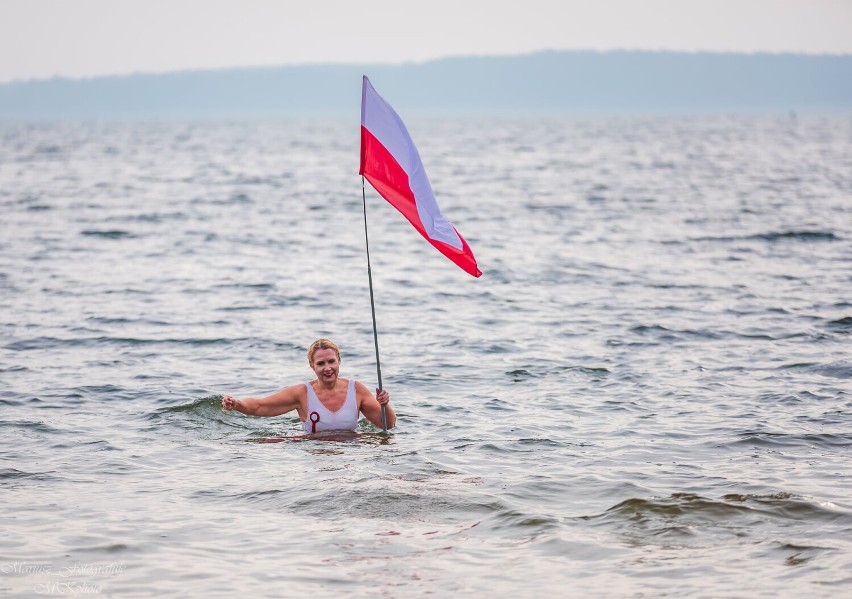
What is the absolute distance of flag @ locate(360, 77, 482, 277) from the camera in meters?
10.8

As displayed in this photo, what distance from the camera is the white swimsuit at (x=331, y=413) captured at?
1166cm

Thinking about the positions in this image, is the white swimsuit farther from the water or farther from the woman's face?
the woman's face

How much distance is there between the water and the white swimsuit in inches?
10.1

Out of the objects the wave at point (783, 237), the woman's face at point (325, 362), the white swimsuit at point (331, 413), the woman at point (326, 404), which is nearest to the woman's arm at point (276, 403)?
the woman at point (326, 404)

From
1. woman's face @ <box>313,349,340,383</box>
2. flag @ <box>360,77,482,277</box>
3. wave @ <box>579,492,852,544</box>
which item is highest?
flag @ <box>360,77,482,277</box>

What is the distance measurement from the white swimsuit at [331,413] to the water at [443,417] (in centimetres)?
26

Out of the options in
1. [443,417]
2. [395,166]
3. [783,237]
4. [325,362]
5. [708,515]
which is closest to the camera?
[708,515]

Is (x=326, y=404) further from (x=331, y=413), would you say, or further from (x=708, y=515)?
(x=708, y=515)

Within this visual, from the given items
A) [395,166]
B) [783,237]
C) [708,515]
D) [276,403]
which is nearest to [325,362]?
[276,403]

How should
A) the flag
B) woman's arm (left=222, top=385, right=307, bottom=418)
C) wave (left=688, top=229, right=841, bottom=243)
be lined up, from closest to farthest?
the flag, woman's arm (left=222, top=385, right=307, bottom=418), wave (left=688, top=229, right=841, bottom=243)

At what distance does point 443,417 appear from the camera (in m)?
13.0

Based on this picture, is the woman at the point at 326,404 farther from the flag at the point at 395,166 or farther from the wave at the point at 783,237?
the wave at the point at 783,237

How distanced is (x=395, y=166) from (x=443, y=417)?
11.4ft

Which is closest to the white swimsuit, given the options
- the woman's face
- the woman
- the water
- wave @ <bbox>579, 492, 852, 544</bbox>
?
the woman
